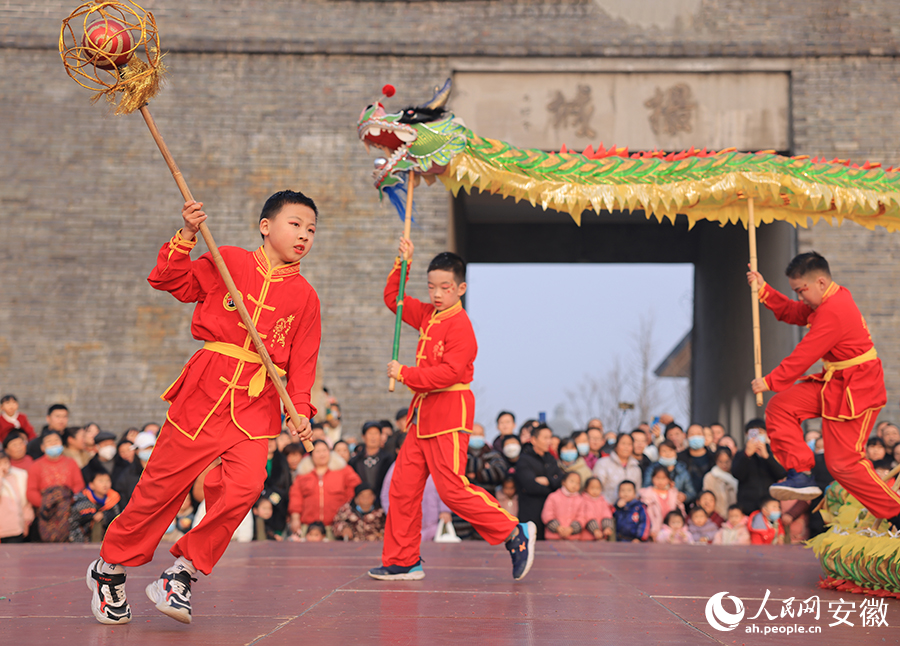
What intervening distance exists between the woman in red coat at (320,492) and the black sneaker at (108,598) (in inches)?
191

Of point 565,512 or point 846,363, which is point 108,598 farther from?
point 565,512

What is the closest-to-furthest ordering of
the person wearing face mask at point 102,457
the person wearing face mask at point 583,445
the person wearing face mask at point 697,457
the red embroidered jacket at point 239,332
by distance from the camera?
the red embroidered jacket at point 239,332, the person wearing face mask at point 102,457, the person wearing face mask at point 697,457, the person wearing face mask at point 583,445

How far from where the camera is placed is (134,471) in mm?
8375

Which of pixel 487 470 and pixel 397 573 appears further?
pixel 487 470

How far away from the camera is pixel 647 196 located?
5410 millimetres

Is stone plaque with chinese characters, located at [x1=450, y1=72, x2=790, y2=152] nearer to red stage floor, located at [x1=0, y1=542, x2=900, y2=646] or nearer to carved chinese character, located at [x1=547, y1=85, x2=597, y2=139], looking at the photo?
carved chinese character, located at [x1=547, y1=85, x2=597, y2=139]

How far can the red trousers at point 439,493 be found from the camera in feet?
15.4

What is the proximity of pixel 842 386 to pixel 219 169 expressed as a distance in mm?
→ 8979

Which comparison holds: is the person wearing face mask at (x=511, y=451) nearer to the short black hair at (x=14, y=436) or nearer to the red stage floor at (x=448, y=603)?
the red stage floor at (x=448, y=603)

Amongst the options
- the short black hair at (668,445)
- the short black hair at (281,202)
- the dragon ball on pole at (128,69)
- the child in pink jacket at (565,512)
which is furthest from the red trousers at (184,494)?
the short black hair at (668,445)

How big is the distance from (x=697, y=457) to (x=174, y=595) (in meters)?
6.84

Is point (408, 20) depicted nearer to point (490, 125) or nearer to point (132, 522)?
point (490, 125)

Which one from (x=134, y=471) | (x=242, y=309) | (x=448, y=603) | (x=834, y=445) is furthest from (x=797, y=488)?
(x=134, y=471)

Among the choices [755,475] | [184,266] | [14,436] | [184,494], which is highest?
[184,266]
